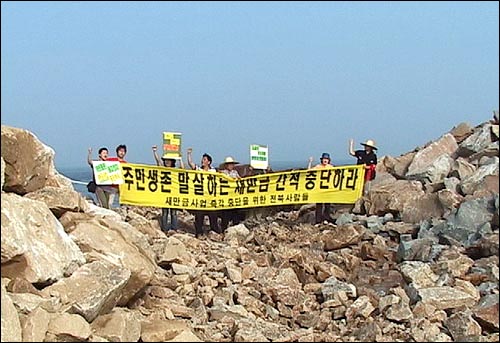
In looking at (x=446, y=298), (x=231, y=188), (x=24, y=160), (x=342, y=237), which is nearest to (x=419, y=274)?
(x=446, y=298)

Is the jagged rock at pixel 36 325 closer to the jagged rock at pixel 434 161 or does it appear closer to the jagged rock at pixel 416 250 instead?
the jagged rock at pixel 416 250

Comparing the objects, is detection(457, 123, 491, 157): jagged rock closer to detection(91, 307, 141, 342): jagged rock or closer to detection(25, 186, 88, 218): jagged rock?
detection(25, 186, 88, 218): jagged rock

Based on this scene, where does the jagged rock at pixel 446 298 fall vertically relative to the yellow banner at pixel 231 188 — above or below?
above

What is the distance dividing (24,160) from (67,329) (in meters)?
Result: 2.88

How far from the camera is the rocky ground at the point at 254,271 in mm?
7215

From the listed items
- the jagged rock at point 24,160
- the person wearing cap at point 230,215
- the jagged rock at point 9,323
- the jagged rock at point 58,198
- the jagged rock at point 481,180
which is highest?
A: the jagged rock at point 24,160

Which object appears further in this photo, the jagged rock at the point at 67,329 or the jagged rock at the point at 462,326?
the jagged rock at the point at 462,326

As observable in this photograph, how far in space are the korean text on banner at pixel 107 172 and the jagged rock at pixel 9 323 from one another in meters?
7.53

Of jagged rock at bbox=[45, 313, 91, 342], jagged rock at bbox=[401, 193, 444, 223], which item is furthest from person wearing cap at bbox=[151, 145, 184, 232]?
jagged rock at bbox=[45, 313, 91, 342]

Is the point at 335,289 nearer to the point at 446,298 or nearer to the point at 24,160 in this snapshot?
the point at 446,298

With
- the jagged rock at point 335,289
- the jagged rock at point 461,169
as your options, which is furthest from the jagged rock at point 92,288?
the jagged rock at point 461,169

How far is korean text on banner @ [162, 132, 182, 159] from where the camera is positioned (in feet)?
47.4

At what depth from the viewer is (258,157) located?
619 inches

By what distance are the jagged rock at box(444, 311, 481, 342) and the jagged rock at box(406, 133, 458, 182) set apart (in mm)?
6448
